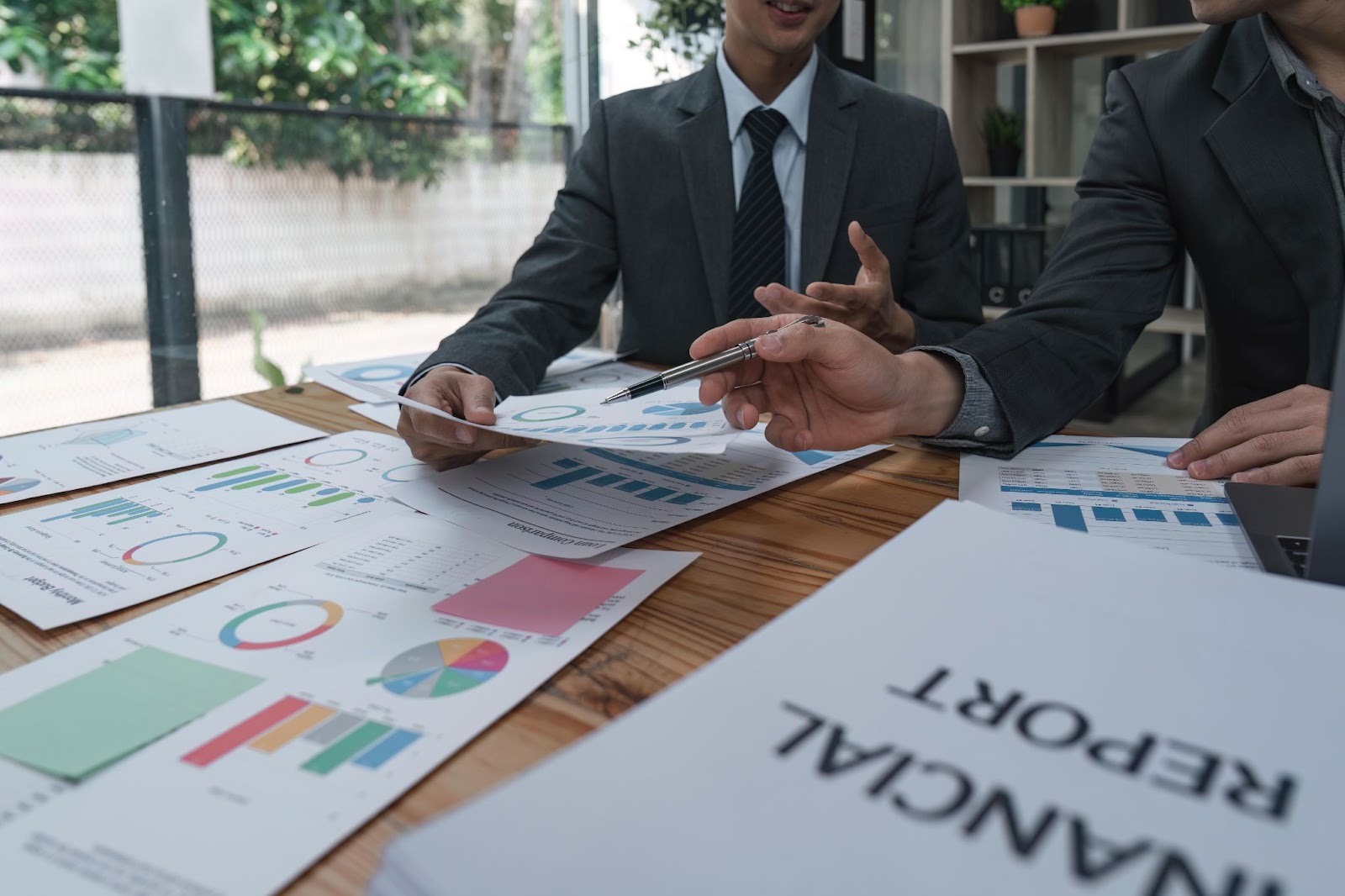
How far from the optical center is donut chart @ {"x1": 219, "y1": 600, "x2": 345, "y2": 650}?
548mm

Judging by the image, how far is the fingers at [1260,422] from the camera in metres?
0.82

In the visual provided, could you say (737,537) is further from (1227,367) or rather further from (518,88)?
(518,88)

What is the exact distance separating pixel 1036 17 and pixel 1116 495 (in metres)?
2.92

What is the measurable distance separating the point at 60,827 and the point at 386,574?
263 mm

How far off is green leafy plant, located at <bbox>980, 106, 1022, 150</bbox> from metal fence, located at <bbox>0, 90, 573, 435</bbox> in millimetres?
1490

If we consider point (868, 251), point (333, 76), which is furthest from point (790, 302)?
point (333, 76)

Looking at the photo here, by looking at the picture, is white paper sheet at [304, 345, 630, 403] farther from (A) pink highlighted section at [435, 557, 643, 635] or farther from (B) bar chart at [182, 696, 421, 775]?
(B) bar chart at [182, 696, 421, 775]

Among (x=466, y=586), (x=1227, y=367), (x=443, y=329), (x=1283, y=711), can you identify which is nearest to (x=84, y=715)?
(x=466, y=586)

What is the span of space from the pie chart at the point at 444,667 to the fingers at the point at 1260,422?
60 centimetres

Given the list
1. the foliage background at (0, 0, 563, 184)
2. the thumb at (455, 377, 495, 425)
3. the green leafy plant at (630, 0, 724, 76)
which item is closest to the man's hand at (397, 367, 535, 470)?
the thumb at (455, 377, 495, 425)

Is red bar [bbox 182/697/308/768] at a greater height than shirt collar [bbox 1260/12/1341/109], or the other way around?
shirt collar [bbox 1260/12/1341/109]

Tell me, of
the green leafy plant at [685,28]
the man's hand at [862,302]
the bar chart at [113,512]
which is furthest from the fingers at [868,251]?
the green leafy plant at [685,28]

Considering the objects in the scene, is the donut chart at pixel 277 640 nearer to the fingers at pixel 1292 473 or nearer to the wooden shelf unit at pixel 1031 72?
the fingers at pixel 1292 473

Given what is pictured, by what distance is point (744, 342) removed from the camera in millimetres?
837
